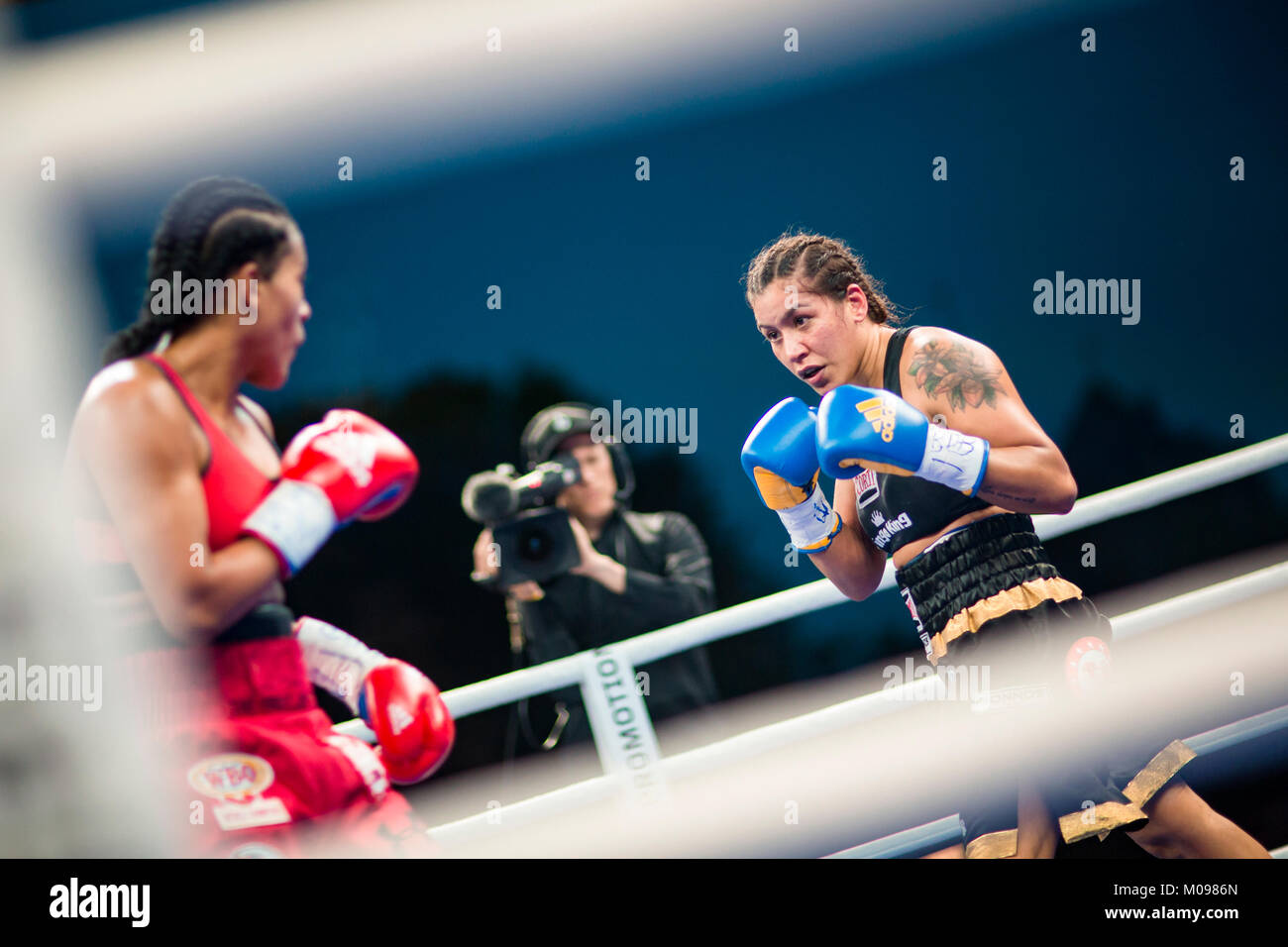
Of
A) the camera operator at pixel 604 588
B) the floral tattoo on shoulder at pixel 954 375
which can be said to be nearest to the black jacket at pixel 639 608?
the camera operator at pixel 604 588

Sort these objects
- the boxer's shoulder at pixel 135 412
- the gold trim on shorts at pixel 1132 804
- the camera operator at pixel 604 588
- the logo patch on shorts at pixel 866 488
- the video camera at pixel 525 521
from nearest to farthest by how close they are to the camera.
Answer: the boxer's shoulder at pixel 135 412, the gold trim on shorts at pixel 1132 804, the logo patch on shorts at pixel 866 488, the video camera at pixel 525 521, the camera operator at pixel 604 588

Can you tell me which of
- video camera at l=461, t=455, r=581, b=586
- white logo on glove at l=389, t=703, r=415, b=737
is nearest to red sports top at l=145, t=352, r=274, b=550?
white logo on glove at l=389, t=703, r=415, b=737

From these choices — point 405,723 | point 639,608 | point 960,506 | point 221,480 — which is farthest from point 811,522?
point 221,480

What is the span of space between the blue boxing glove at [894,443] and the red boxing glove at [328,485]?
71 centimetres

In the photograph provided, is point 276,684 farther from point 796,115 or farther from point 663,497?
point 796,115

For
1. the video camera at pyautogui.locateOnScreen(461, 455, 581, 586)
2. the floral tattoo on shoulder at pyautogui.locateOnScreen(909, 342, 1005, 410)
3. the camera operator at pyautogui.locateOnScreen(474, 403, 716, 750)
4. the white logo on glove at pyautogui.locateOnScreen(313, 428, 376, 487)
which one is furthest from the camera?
the camera operator at pyautogui.locateOnScreen(474, 403, 716, 750)

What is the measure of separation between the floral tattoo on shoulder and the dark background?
0.23m

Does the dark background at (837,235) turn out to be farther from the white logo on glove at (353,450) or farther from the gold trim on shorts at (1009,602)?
the white logo on glove at (353,450)

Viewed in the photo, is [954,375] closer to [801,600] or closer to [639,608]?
[801,600]

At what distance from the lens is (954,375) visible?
168 centimetres

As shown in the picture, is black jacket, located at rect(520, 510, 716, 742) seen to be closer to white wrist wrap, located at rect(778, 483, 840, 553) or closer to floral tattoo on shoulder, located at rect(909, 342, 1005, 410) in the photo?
white wrist wrap, located at rect(778, 483, 840, 553)

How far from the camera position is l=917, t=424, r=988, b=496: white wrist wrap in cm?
156

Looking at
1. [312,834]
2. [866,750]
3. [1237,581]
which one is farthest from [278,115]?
[1237,581]

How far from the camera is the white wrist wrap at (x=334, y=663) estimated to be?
1574 millimetres
